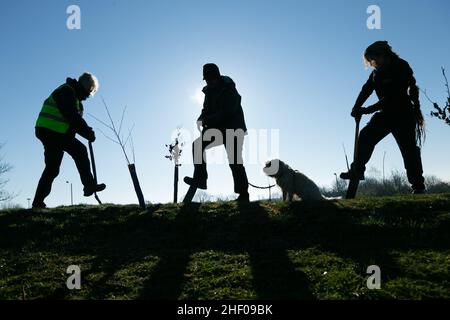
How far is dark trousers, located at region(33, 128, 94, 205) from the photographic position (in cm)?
1018

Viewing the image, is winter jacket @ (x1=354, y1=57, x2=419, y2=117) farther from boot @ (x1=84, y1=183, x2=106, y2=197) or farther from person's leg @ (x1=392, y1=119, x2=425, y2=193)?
boot @ (x1=84, y1=183, x2=106, y2=197)

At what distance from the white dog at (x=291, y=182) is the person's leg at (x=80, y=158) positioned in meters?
4.36

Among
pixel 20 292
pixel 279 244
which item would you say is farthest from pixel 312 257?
pixel 20 292

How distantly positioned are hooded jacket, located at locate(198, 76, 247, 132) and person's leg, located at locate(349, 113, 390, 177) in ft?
7.82

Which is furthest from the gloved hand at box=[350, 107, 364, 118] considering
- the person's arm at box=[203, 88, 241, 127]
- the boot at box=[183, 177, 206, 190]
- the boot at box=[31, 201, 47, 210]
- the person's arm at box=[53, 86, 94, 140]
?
the boot at box=[31, 201, 47, 210]

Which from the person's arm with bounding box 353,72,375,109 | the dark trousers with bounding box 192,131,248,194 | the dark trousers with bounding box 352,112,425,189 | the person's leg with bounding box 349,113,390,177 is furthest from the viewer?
the dark trousers with bounding box 192,131,248,194

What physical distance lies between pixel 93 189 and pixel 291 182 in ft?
15.3

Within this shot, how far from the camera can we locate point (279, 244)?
22.6ft

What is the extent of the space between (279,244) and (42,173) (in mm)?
5791

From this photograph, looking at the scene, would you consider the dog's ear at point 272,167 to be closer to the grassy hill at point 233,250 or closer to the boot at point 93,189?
the grassy hill at point 233,250

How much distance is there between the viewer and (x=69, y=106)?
33.1 feet

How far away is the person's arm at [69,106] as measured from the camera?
10.1 meters

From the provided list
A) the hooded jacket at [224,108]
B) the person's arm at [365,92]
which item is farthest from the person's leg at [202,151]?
the person's arm at [365,92]

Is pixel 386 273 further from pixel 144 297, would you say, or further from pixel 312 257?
pixel 144 297
